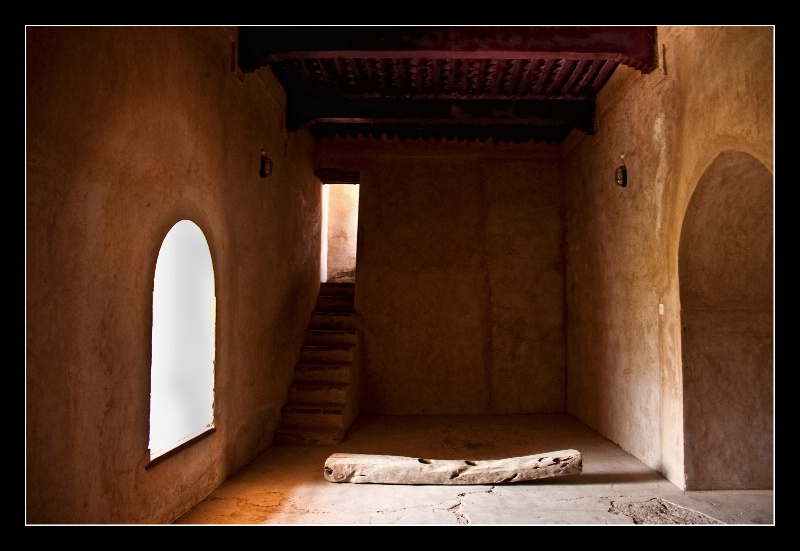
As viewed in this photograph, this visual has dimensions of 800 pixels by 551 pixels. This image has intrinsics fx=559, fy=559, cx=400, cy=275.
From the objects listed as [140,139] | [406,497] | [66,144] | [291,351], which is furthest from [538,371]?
[66,144]

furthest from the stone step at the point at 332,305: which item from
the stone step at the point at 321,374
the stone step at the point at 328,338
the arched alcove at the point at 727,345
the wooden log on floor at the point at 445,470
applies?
the arched alcove at the point at 727,345

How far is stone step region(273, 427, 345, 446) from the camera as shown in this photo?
6.64 meters

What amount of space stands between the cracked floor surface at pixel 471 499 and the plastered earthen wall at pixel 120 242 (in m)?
0.40

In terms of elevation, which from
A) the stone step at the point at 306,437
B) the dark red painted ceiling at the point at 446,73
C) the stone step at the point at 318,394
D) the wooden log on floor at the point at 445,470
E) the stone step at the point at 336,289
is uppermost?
the dark red painted ceiling at the point at 446,73

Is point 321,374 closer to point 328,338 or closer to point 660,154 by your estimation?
point 328,338

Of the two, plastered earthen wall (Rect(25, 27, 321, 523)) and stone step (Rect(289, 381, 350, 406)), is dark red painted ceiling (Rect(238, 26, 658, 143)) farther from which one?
stone step (Rect(289, 381, 350, 406))

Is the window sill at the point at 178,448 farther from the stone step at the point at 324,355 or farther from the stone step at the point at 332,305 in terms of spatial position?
the stone step at the point at 332,305

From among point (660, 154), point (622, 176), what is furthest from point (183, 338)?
point (622, 176)

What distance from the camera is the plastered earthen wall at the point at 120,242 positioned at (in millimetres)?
2635

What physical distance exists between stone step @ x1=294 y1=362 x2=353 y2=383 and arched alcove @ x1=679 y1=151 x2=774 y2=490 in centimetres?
422

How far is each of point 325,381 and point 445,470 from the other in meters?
2.93

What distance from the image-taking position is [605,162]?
706cm

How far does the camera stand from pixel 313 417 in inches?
272

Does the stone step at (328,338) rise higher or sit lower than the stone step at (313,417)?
higher
